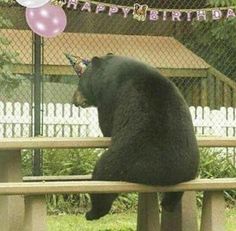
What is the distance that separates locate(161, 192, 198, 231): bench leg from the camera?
19.0 ft

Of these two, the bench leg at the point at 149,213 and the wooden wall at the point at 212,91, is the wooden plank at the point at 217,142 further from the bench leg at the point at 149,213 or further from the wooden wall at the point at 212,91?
the wooden wall at the point at 212,91

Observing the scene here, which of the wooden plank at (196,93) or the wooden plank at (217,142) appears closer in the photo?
the wooden plank at (217,142)

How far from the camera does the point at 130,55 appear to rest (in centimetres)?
1530

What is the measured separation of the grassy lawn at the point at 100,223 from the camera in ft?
25.3

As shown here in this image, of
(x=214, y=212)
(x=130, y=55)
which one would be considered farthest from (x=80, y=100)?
(x=130, y=55)

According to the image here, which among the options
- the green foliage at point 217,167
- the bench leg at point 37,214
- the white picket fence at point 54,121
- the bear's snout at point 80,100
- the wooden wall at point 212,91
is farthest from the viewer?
the wooden wall at point 212,91

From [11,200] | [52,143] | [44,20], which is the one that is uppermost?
[44,20]

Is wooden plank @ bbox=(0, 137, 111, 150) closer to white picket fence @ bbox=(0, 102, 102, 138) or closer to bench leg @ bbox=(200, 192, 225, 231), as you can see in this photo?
bench leg @ bbox=(200, 192, 225, 231)

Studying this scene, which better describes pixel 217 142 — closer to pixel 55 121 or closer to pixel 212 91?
pixel 55 121

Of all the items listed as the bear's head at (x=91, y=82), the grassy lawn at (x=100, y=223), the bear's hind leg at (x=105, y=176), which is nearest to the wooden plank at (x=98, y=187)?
the bear's hind leg at (x=105, y=176)

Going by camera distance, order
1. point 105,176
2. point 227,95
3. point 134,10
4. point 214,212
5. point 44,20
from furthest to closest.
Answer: point 227,95, point 134,10, point 44,20, point 214,212, point 105,176

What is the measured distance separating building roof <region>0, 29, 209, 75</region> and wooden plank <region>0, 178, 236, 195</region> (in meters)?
9.86

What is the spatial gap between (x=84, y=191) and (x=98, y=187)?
0.10 m

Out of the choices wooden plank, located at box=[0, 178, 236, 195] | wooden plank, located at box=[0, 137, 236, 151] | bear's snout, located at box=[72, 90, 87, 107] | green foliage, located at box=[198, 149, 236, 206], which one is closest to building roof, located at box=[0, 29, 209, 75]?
green foliage, located at box=[198, 149, 236, 206]
